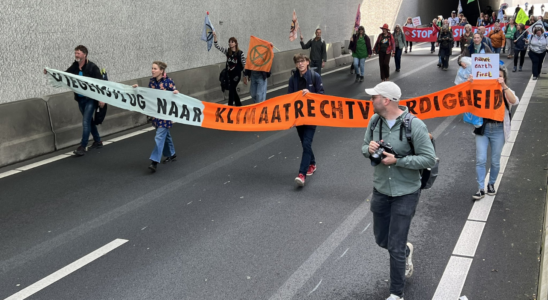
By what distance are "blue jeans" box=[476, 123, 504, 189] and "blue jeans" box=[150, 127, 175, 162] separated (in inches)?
183

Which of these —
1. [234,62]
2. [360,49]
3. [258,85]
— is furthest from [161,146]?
[360,49]

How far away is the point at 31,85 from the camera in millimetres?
10266

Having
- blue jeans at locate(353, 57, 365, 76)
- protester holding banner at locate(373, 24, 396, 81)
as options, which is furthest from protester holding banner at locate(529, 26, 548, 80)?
blue jeans at locate(353, 57, 365, 76)

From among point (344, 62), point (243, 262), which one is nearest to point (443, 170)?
point (243, 262)

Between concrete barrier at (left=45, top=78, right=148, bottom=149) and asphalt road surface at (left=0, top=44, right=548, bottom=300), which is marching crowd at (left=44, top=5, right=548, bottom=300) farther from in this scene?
concrete barrier at (left=45, top=78, right=148, bottom=149)

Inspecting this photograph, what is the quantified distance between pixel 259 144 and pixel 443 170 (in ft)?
11.3

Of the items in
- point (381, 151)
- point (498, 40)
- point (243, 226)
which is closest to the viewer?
point (381, 151)

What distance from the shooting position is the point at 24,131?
31.8 feet

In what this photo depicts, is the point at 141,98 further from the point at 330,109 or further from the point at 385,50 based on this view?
the point at 385,50

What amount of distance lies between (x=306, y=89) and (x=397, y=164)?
391 centimetres

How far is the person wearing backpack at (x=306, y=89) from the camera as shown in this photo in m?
8.22

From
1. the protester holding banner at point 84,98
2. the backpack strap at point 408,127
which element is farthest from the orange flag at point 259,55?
the backpack strap at point 408,127

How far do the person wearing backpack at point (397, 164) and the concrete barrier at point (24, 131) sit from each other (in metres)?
6.88

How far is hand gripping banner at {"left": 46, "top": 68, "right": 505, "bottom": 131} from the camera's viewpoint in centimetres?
760
